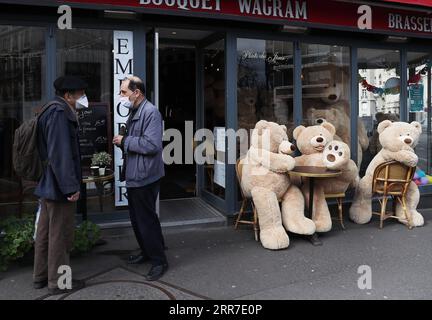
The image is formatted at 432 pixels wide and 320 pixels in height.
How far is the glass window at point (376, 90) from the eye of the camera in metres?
7.34

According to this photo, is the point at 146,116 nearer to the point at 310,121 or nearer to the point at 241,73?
the point at 241,73

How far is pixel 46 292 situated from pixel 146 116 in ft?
6.11

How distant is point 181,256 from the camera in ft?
16.6

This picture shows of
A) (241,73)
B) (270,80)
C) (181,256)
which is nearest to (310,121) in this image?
(270,80)

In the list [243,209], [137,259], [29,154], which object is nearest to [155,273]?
[137,259]

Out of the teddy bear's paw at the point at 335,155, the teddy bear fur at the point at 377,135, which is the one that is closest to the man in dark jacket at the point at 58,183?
the teddy bear's paw at the point at 335,155

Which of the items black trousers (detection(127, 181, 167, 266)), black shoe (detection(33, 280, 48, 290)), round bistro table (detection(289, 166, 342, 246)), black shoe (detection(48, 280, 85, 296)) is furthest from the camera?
round bistro table (detection(289, 166, 342, 246))

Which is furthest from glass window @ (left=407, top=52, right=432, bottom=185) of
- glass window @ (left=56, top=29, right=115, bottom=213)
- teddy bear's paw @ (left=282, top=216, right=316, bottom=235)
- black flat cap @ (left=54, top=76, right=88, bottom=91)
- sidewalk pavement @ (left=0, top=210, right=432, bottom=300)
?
black flat cap @ (left=54, top=76, right=88, bottom=91)

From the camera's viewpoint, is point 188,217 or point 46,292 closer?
point 46,292

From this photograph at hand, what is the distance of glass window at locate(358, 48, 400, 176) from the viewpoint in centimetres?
734

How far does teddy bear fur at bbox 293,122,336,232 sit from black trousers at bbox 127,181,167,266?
208 centimetres

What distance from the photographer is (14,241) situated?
4.46m

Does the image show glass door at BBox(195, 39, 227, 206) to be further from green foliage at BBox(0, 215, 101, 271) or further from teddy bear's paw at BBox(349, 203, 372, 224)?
green foliage at BBox(0, 215, 101, 271)

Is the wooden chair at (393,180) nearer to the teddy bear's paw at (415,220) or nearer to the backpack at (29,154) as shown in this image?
the teddy bear's paw at (415,220)
